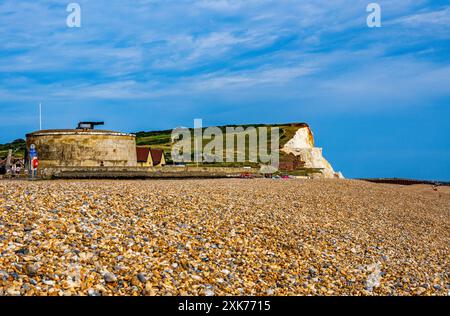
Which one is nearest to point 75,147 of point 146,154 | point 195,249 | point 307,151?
point 146,154

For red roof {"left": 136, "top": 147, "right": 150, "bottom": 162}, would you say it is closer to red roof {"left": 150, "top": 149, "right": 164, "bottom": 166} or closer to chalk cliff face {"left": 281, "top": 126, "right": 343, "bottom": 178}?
red roof {"left": 150, "top": 149, "right": 164, "bottom": 166}

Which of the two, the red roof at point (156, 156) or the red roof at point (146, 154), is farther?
the red roof at point (156, 156)

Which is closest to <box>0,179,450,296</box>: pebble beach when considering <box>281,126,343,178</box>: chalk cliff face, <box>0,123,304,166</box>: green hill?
<box>281,126,343,178</box>: chalk cliff face

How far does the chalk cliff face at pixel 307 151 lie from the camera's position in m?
71.5

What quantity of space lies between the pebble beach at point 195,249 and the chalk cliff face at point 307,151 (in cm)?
4872

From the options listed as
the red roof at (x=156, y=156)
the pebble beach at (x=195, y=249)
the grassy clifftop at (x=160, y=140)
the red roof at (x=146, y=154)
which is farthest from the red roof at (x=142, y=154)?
the pebble beach at (x=195, y=249)

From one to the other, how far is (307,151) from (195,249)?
6614cm

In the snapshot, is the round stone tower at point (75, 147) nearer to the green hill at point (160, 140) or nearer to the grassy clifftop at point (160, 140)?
the green hill at point (160, 140)

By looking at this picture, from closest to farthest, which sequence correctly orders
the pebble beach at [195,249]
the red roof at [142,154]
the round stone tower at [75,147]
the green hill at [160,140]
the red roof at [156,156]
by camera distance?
the pebble beach at [195,249] → the round stone tower at [75,147] → the red roof at [142,154] → the red roof at [156,156] → the green hill at [160,140]

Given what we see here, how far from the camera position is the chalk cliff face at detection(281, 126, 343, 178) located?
71500 millimetres

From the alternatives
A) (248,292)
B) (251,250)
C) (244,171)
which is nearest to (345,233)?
(251,250)

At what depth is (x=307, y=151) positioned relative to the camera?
245 ft

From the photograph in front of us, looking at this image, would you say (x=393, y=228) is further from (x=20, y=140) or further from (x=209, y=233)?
(x=20, y=140)

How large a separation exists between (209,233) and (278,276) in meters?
2.51
